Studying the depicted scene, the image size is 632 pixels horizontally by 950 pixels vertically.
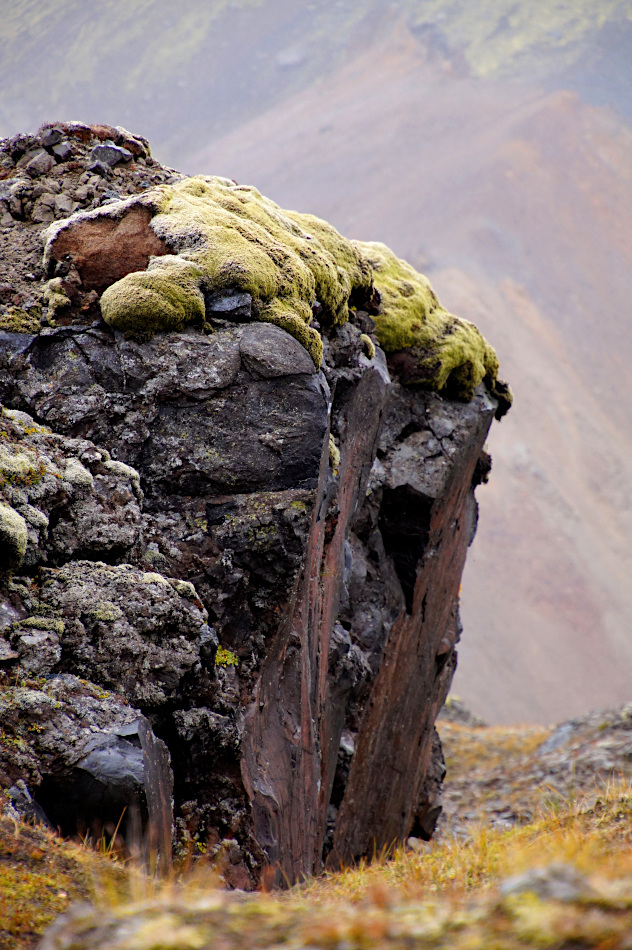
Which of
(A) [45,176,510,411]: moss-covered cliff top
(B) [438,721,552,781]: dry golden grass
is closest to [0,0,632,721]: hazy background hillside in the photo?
(B) [438,721,552,781]: dry golden grass

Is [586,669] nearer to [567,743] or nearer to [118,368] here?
[567,743]

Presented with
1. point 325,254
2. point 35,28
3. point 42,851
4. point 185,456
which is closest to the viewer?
point 42,851

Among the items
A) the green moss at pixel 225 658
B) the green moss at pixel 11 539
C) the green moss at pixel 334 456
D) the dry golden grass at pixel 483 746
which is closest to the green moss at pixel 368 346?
the green moss at pixel 334 456

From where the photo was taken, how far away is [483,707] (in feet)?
195

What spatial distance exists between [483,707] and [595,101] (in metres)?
111

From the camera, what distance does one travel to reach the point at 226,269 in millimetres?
9734

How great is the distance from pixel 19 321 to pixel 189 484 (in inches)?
124

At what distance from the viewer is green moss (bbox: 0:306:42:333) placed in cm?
923

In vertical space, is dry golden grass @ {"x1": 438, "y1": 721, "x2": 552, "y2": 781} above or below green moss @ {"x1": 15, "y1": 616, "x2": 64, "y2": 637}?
below

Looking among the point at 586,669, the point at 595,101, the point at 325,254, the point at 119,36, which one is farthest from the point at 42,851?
the point at 119,36

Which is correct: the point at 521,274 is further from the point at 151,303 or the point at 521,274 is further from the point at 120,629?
the point at 120,629

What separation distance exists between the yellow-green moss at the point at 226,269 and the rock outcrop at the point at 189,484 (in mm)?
41

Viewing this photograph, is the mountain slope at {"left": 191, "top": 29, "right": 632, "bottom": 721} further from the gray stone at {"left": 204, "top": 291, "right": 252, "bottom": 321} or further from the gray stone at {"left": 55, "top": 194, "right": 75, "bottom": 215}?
Result: the gray stone at {"left": 55, "top": 194, "right": 75, "bottom": 215}

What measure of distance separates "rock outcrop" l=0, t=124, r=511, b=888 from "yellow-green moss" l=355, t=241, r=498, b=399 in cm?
114
